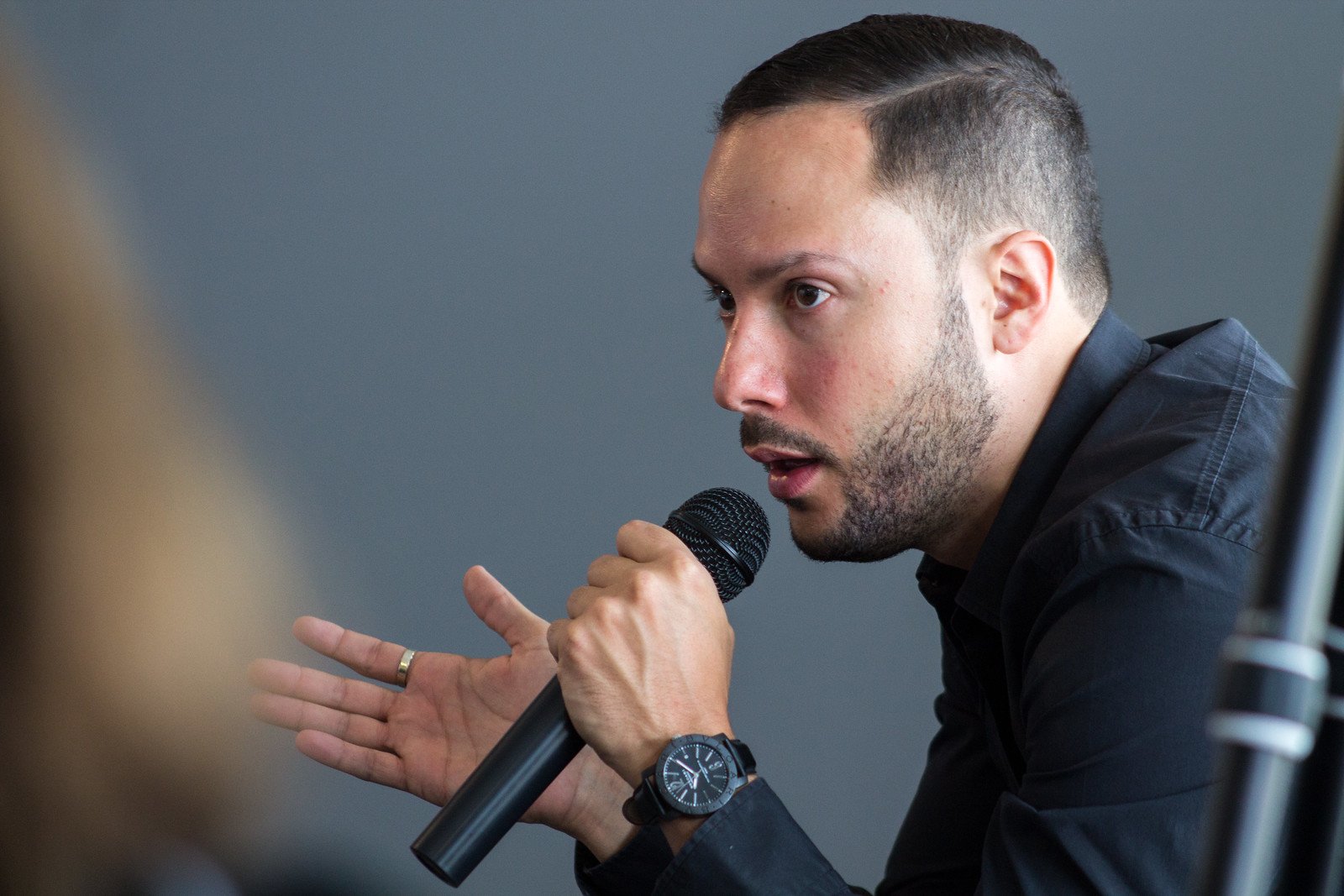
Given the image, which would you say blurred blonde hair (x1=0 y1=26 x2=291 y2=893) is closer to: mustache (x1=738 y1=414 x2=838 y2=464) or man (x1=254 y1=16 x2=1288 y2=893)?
man (x1=254 y1=16 x2=1288 y2=893)

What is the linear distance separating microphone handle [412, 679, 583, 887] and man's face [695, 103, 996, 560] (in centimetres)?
36

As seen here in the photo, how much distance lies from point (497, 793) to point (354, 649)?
496 millimetres

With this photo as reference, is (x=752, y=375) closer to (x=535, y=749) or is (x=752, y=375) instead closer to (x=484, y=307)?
(x=535, y=749)

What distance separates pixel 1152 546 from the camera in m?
0.97

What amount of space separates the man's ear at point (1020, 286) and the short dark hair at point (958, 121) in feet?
0.10

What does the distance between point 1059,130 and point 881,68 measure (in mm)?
223

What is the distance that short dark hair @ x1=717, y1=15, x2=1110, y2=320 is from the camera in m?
1.27

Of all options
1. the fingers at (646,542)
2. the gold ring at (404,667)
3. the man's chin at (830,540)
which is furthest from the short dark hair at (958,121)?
the gold ring at (404,667)

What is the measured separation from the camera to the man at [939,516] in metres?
0.95

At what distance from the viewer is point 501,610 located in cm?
142

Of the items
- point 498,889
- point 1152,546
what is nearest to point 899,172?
point 1152,546

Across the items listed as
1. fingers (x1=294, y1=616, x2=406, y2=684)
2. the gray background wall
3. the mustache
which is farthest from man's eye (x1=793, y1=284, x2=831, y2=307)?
the gray background wall

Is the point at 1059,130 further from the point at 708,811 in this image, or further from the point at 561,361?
the point at 561,361

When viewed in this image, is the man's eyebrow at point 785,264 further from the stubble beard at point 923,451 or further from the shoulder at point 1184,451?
the shoulder at point 1184,451
